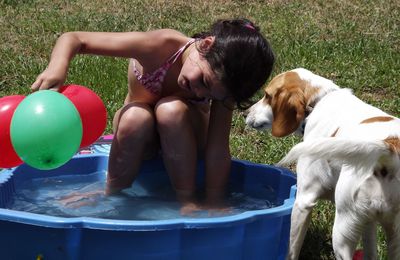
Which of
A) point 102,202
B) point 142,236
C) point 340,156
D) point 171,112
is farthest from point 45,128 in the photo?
point 340,156

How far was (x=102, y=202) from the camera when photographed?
3.40 metres

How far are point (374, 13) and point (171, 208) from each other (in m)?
4.78

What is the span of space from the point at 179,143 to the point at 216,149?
239mm

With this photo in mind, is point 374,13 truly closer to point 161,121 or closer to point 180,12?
point 180,12

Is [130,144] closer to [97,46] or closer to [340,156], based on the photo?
[97,46]

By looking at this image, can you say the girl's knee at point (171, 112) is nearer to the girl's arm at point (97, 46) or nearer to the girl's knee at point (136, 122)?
the girl's knee at point (136, 122)

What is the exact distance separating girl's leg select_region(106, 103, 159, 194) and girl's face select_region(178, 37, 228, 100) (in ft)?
0.75

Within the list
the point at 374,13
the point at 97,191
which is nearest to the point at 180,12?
the point at 374,13

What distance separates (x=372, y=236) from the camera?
301 cm

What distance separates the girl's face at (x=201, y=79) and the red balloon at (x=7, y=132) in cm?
68

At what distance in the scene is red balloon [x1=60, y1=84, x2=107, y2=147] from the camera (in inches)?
118

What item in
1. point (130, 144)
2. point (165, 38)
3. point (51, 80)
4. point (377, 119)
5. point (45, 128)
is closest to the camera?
point (45, 128)

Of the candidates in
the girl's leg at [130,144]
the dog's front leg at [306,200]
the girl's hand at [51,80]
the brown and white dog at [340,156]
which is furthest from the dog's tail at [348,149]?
the girl's hand at [51,80]

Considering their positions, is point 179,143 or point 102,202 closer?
point 179,143
